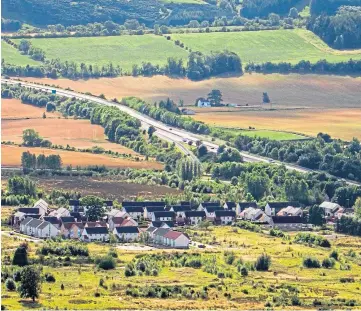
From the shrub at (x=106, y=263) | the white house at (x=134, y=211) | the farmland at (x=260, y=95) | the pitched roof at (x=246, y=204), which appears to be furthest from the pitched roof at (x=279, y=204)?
the farmland at (x=260, y=95)

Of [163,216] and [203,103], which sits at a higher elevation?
[163,216]

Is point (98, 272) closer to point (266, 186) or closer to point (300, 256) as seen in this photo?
point (300, 256)

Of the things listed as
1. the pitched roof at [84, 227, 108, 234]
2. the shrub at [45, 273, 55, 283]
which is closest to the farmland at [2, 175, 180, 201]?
the pitched roof at [84, 227, 108, 234]

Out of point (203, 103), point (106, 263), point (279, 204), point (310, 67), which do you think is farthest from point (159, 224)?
point (310, 67)

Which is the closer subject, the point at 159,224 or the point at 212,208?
the point at 159,224

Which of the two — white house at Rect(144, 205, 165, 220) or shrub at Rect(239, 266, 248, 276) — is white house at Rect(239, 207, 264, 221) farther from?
shrub at Rect(239, 266, 248, 276)

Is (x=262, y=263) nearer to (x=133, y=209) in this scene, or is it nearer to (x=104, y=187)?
(x=133, y=209)

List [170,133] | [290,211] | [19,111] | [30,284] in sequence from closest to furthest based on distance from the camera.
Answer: [30,284] → [290,211] → [170,133] → [19,111]
